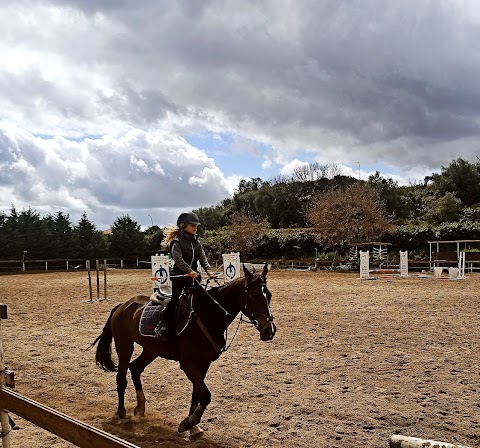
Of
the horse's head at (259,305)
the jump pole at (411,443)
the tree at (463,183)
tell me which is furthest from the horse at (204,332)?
the tree at (463,183)

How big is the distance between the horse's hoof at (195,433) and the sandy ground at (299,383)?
0.07 metres

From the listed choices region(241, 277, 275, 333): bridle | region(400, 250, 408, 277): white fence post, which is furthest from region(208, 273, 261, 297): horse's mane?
region(400, 250, 408, 277): white fence post

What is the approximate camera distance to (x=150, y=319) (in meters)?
5.45

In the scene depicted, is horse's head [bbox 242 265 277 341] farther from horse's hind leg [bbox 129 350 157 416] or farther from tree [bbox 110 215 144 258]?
tree [bbox 110 215 144 258]

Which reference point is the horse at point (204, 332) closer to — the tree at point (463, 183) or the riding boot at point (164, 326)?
the riding boot at point (164, 326)

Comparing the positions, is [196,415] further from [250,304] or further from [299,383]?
[299,383]

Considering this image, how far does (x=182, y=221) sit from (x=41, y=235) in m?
40.5

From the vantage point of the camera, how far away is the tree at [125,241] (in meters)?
45.8

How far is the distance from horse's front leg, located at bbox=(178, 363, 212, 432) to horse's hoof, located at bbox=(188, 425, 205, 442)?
40mm

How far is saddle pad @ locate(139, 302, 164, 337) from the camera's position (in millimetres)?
5391

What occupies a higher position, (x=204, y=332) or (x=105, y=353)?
(x=204, y=332)

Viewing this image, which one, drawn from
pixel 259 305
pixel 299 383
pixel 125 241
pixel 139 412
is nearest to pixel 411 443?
pixel 259 305

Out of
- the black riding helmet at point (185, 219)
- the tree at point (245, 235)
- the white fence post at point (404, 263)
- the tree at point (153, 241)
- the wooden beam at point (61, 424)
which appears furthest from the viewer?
the tree at point (153, 241)

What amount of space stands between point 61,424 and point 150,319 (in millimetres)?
2276
